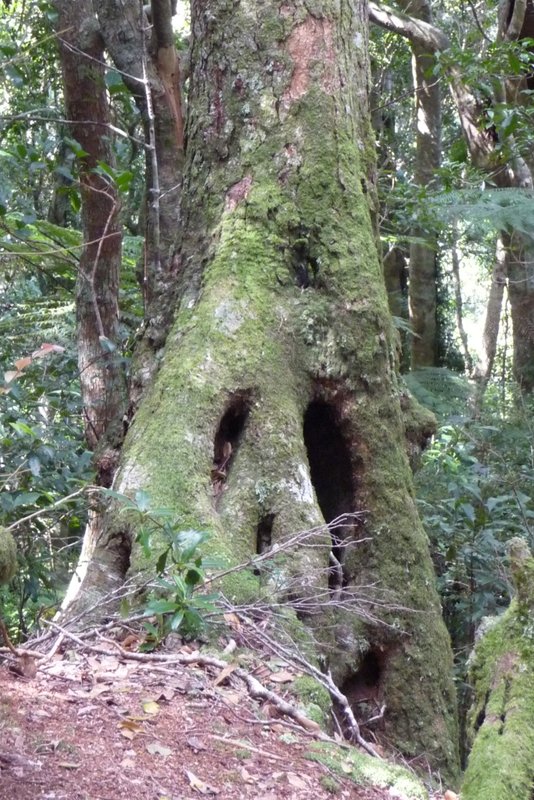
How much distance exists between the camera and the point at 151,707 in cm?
284

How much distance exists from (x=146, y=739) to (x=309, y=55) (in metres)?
3.72

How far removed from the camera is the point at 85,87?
289 inches

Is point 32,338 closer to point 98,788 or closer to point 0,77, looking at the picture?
point 0,77

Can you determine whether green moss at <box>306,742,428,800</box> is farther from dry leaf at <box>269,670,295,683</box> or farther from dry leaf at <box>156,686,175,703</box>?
dry leaf at <box>156,686,175,703</box>

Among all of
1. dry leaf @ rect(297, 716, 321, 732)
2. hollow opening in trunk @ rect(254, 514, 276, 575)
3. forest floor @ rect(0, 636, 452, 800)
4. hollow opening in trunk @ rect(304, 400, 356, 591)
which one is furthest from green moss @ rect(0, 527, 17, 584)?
hollow opening in trunk @ rect(304, 400, 356, 591)

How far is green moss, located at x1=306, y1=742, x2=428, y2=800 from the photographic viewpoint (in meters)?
2.81

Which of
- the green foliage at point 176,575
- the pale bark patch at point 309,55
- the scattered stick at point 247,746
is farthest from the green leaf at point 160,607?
the pale bark patch at point 309,55

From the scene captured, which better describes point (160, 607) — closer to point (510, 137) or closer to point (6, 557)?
point (6, 557)

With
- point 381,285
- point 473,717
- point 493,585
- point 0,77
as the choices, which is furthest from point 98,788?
point 0,77

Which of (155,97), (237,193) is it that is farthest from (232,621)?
(155,97)

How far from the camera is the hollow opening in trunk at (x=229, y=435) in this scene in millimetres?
4148

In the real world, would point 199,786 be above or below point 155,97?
below

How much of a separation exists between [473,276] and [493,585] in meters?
26.0

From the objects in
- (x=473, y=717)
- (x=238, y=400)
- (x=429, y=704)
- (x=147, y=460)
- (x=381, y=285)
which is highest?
(x=381, y=285)
